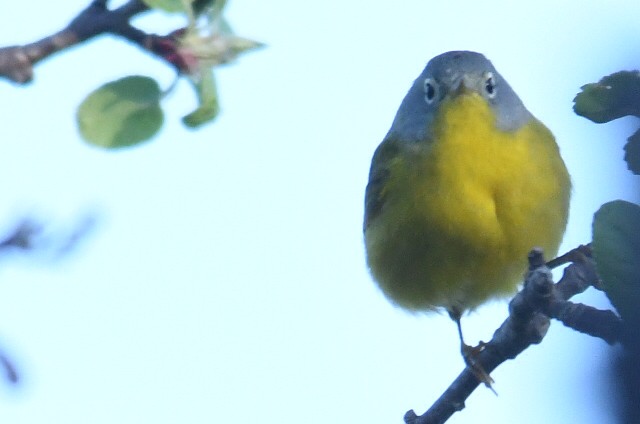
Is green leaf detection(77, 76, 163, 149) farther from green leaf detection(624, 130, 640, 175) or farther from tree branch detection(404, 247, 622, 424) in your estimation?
tree branch detection(404, 247, 622, 424)

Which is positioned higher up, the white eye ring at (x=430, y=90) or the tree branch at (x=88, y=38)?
the tree branch at (x=88, y=38)

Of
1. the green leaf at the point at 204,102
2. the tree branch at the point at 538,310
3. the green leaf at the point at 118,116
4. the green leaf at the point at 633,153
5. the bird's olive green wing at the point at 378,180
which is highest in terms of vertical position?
the green leaf at the point at 633,153

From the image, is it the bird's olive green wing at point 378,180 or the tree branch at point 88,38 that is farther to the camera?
the bird's olive green wing at point 378,180

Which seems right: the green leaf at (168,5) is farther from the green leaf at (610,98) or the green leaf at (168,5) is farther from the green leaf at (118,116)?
the green leaf at (610,98)

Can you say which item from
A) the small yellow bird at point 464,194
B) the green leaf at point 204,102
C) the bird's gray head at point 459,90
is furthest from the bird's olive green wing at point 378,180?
the green leaf at point 204,102

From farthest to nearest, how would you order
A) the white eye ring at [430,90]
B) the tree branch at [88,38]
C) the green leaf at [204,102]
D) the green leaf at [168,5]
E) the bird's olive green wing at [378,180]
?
1. the bird's olive green wing at [378,180]
2. the white eye ring at [430,90]
3. the green leaf at [204,102]
4. the green leaf at [168,5]
5. the tree branch at [88,38]

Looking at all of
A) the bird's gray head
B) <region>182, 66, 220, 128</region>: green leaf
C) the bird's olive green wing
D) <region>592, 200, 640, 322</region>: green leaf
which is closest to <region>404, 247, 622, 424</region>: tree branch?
<region>592, 200, 640, 322</region>: green leaf

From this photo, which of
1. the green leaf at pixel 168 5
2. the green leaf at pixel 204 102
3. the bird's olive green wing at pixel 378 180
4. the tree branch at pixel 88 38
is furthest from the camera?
the bird's olive green wing at pixel 378 180

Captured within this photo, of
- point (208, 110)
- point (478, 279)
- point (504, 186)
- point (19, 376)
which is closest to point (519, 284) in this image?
point (478, 279)
